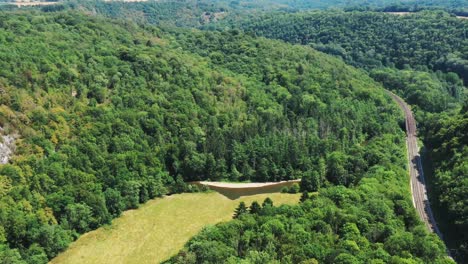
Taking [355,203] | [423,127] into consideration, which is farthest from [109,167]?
[423,127]

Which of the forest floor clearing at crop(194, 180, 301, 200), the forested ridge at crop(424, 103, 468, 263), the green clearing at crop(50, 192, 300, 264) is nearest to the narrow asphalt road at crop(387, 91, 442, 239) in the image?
the forested ridge at crop(424, 103, 468, 263)

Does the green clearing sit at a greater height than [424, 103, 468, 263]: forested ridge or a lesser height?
lesser

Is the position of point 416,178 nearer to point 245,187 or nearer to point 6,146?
point 245,187

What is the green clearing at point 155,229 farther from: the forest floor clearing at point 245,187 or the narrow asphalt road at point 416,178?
the narrow asphalt road at point 416,178

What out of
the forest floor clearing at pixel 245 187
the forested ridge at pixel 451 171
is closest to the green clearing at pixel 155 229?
the forest floor clearing at pixel 245 187

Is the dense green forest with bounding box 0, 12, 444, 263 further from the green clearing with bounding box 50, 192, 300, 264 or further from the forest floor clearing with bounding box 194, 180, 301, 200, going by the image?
the green clearing with bounding box 50, 192, 300, 264

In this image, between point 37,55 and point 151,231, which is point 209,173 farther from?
point 37,55
